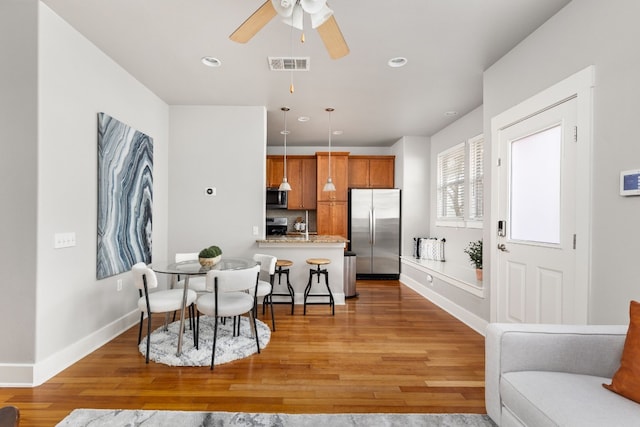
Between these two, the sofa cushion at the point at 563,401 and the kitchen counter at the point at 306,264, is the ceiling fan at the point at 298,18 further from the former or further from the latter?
the kitchen counter at the point at 306,264

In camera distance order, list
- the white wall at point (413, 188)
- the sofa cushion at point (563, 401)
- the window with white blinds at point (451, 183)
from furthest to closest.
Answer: the white wall at point (413, 188), the window with white blinds at point (451, 183), the sofa cushion at point (563, 401)

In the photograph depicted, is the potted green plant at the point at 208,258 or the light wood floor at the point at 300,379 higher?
the potted green plant at the point at 208,258

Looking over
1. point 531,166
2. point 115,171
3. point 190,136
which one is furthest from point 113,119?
point 531,166

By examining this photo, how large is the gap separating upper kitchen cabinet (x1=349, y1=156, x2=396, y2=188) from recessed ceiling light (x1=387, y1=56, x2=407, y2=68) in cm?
339

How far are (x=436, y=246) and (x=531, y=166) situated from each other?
3114 millimetres

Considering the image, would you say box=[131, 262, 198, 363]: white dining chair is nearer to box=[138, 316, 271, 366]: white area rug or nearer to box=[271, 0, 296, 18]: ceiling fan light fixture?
box=[138, 316, 271, 366]: white area rug

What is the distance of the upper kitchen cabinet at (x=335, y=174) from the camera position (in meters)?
6.31

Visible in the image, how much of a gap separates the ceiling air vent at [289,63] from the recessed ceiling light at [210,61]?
0.53m

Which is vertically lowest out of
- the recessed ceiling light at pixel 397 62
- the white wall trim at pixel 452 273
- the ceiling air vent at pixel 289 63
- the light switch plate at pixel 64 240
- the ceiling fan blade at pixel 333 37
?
the white wall trim at pixel 452 273

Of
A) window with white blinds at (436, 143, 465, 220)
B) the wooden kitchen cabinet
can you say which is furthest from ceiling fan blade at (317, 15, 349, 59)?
the wooden kitchen cabinet

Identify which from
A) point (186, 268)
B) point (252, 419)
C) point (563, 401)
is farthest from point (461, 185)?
point (252, 419)

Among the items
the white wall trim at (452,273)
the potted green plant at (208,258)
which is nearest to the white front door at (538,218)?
the white wall trim at (452,273)

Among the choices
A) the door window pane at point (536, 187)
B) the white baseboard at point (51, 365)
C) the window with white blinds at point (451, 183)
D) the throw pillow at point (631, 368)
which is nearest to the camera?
the throw pillow at point (631, 368)

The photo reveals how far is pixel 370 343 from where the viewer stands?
305 centimetres
